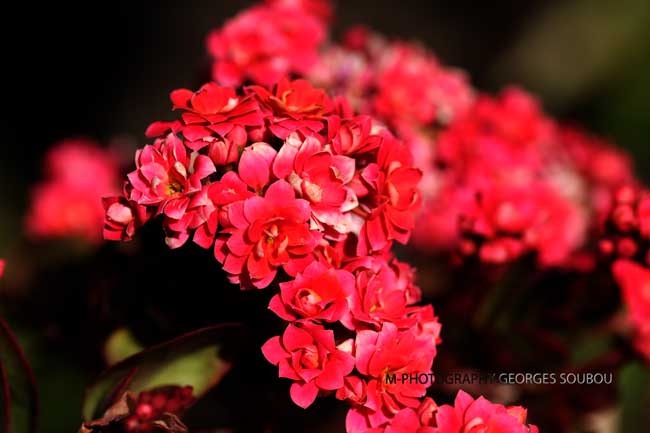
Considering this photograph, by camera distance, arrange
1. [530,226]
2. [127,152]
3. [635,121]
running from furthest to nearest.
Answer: [635,121]
[127,152]
[530,226]

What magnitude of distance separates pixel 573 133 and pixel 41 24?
6.47 ft

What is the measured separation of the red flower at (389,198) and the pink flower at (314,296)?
0.07 m

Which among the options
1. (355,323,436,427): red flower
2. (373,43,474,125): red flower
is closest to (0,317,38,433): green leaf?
(355,323,436,427): red flower

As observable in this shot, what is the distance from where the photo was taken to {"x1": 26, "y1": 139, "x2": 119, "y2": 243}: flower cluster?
1.34 m

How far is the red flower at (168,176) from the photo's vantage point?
0.66m

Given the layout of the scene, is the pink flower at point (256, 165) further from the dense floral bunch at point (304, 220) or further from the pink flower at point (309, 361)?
the pink flower at point (309, 361)

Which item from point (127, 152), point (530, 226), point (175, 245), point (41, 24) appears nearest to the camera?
point (175, 245)

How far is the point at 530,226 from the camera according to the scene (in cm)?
95

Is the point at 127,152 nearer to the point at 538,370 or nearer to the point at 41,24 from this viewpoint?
the point at 538,370

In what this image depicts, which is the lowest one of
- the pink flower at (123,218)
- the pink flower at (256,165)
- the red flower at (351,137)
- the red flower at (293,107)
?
the pink flower at (123,218)

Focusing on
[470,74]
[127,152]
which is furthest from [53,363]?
[470,74]

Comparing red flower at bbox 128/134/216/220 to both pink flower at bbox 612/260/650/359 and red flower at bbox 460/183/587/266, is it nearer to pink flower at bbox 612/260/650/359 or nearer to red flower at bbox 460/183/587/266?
red flower at bbox 460/183/587/266

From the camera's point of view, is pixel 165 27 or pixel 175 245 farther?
pixel 165 27

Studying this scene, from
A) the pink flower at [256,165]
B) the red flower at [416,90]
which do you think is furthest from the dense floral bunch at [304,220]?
the red flower at [416,90]
